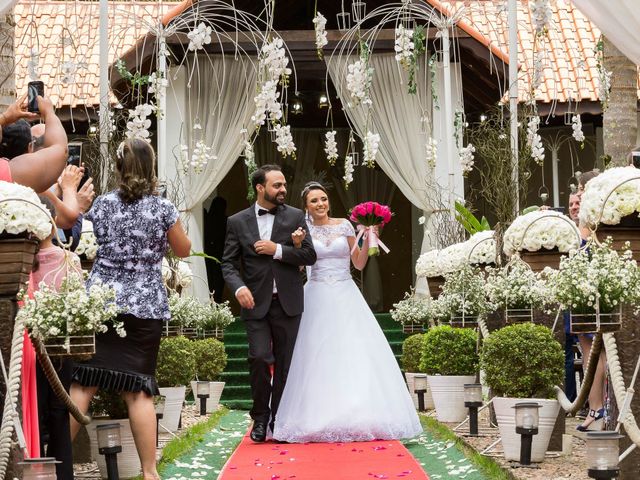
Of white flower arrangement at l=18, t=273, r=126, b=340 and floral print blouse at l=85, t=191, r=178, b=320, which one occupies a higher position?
floral print blouse at l=85, t=191, r=178, b=320

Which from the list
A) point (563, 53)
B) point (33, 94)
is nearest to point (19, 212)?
point (33, 94)

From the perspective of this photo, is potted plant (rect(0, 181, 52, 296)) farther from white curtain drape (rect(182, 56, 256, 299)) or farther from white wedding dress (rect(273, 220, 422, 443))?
white curtain drape (rect(182, 56, 256, 299))

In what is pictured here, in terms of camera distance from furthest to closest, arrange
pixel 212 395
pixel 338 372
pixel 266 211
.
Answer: pixel 212 395 < pixel 266 211 < pixel 338 372

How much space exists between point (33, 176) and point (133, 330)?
3.60 ft

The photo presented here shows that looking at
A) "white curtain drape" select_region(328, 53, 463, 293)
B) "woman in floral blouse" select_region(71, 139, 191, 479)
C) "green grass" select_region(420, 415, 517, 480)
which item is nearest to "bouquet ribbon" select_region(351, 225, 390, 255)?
"green grass" select_region(420, 415, 517, 480)

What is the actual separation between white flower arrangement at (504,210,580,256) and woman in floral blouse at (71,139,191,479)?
226cm

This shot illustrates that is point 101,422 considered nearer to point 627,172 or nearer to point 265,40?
point 627,172

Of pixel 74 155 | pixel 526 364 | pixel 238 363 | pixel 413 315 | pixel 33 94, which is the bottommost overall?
pixel 238 363

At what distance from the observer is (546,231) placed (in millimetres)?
7137

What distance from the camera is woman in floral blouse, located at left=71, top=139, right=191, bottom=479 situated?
5664 millimetres

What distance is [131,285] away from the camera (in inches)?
226

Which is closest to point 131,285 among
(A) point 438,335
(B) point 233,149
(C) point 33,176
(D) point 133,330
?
(D) point 133,330

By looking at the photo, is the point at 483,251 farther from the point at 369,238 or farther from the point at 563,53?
the point at 563,53

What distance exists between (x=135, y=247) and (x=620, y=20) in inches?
117
